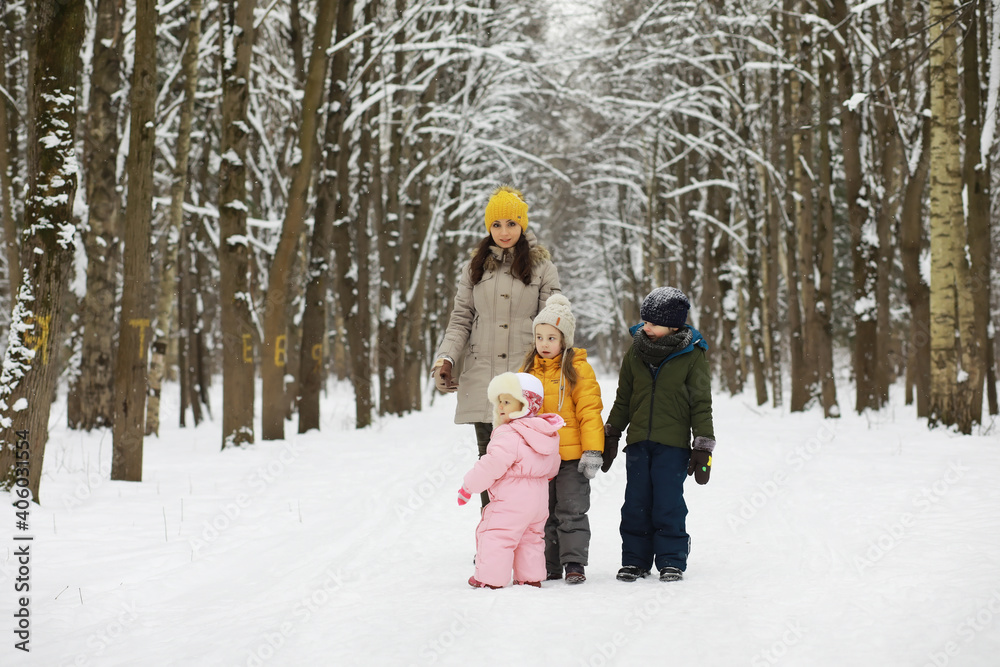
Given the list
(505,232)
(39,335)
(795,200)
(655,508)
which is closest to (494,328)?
(505,232)

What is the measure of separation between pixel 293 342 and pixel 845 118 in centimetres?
1127

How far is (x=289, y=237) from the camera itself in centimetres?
1185

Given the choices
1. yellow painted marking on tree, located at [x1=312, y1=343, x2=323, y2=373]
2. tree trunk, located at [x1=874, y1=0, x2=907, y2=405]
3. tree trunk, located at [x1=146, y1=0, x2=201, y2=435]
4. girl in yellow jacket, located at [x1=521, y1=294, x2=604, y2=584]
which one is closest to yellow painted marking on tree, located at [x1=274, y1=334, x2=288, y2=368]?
yellow painted marking on tree, located at [x1=312, y1=343, x2=323, y2=373]

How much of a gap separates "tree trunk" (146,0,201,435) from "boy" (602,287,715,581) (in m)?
7.80

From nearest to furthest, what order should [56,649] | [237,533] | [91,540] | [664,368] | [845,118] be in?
[56,649] → [664,368] → [91,540] → [237,533] → [845,118]

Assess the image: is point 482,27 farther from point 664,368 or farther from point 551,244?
point 551,244

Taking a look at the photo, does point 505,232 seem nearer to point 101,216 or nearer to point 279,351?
point 279,351

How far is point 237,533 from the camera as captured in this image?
621cm

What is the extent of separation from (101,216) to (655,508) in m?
9.72

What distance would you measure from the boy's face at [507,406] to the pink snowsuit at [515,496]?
0.05m

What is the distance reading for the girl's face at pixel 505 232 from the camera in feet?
17.4

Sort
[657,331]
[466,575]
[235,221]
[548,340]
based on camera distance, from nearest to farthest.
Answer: [466,575]
[548,340]
[657,331]
[235,221]

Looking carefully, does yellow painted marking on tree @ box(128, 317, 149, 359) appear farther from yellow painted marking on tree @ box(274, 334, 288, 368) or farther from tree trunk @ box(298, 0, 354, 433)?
tree trunk @ box(298, 0, 354, 433)

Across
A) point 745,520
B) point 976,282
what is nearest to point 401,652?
point 745,520
